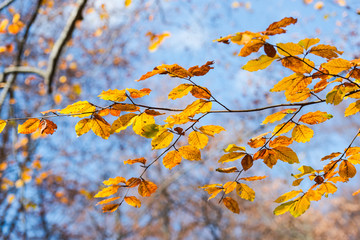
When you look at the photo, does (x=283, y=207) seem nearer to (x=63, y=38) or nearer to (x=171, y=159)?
(x=171, y=159)

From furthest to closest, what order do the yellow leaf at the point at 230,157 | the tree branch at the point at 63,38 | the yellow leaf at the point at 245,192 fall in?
the tree branch at the point at 63,38, the yellow leaf at the point at 245,192, the yellow leaf at the point at 230,157

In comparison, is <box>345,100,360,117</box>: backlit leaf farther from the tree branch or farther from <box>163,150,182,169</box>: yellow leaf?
the tree branch

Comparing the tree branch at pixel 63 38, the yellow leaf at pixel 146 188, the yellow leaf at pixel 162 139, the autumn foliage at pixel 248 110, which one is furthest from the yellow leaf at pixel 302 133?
the tree branch at pixel 63 38

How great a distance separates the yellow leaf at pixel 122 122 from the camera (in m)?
0.89

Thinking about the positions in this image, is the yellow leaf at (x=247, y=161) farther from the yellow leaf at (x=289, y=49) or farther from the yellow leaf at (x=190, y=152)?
the yellow leaf at (x=289, y=49)

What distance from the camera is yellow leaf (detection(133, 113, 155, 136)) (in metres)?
0.92

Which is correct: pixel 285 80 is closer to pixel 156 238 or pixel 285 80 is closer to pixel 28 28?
pixel 28 28

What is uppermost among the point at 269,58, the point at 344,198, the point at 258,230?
the point at 269,58

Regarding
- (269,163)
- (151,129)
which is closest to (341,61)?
(269,163)

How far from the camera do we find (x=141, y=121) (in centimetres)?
92

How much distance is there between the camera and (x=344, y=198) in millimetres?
16453

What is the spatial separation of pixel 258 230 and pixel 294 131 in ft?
38.7

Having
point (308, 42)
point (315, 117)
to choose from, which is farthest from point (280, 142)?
point (308, 42)

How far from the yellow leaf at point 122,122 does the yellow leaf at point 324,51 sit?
608mm
